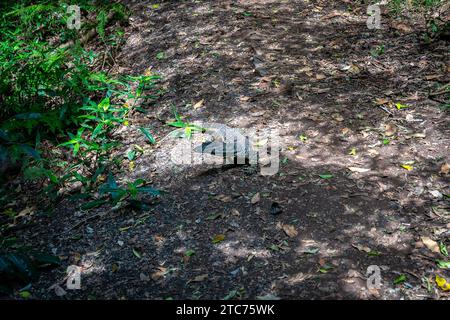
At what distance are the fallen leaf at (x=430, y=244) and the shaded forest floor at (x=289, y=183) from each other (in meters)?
0.01

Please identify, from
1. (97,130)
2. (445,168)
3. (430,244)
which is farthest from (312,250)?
(97,130)

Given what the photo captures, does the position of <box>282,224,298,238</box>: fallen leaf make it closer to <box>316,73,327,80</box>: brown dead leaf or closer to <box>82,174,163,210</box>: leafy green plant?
<box>82,174,163,210</box>: leafy green plant

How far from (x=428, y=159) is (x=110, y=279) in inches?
97.9

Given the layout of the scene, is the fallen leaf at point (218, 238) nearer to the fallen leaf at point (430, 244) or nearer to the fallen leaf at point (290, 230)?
the fallen leaf at point (290, 230)

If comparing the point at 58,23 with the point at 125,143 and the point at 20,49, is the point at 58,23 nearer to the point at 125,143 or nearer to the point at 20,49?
the point at 20,49

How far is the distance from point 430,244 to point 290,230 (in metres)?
0.87

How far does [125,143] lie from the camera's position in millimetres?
3912

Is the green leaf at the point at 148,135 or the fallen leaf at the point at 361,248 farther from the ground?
the green leaf at the point at 148,135

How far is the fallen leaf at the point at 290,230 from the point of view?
9.46ft

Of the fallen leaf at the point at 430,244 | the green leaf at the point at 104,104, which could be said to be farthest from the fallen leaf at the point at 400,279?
the green leaf at the point at 104,104

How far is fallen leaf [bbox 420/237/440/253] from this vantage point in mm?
2738

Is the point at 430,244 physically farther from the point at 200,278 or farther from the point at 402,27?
the point at 402,27
